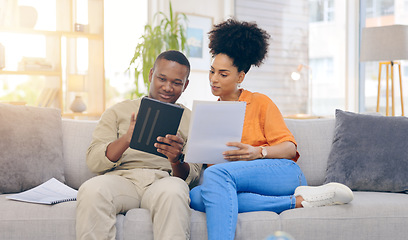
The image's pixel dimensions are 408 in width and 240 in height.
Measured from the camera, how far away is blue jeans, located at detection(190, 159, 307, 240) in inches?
69.2

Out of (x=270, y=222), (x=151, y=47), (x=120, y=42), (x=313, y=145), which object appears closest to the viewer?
(x=270, y=222)

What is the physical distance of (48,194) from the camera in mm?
2047

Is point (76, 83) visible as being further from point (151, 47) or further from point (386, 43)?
point (386, 43)

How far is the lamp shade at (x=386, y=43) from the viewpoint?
3.82 metres

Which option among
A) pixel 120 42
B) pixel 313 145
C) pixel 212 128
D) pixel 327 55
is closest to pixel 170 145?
pixel 212 128

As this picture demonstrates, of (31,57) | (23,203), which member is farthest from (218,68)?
(31,57)

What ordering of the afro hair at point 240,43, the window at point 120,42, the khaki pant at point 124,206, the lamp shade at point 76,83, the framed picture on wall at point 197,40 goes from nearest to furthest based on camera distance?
the khaki pant at point 124,206, the afro hair at point 240,43, the lamp shade at point 76,83, the window at point 120,42, the framed picture on wall at point 197,40

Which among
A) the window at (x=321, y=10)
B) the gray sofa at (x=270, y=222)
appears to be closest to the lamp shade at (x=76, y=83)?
the gray sofa at (x=270, y=222)

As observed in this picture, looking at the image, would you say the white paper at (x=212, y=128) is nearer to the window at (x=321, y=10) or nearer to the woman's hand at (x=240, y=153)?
the woman's hand at (x=240, y=153)

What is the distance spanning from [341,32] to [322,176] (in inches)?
134

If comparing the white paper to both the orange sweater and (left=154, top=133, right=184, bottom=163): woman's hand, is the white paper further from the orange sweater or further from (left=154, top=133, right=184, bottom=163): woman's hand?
the orange sweater

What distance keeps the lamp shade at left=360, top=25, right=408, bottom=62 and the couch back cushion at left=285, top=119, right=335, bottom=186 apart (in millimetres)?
1630

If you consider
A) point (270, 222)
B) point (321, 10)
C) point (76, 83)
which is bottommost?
point (270, 222)

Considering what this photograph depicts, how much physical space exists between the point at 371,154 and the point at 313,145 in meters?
0.31
